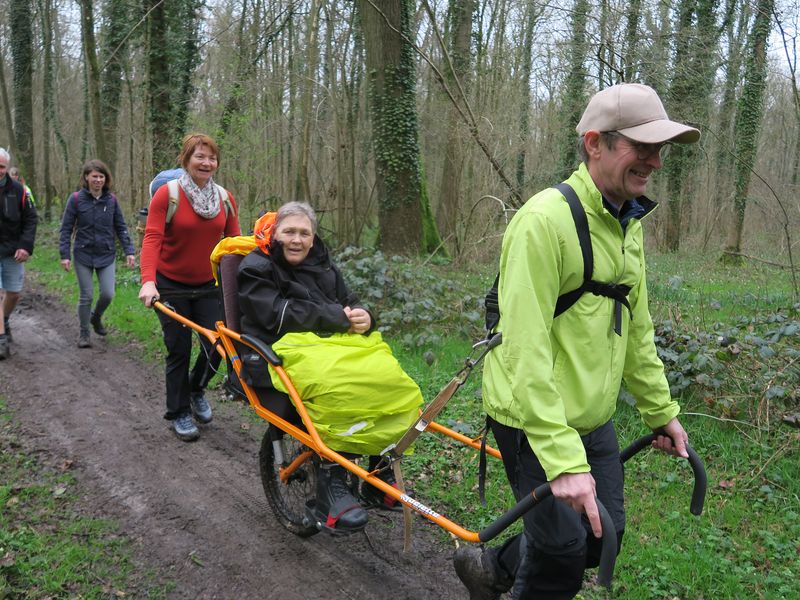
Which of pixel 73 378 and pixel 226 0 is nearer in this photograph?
pixel 73 378

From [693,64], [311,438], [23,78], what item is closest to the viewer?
[311,438]

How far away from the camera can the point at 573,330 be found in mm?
Result: 2234

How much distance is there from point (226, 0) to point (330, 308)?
1933cm

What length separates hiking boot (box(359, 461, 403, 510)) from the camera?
12.1ft

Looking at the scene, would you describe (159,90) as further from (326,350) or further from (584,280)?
(584,280)

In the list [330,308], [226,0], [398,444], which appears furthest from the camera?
[226,0]

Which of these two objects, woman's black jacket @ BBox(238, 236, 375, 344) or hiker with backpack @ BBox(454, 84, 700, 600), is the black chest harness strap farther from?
woman's black jacket @ BBox(238, 236, 375, 344)

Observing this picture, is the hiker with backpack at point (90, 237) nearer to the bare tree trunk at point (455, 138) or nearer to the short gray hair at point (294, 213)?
the short gray hair at point (294, 213)

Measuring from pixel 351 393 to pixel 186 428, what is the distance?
8.95 feet

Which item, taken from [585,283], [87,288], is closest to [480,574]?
[585,283]

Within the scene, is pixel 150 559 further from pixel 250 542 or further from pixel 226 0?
pixel 226 0

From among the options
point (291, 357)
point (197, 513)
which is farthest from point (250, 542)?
point (291, 357)

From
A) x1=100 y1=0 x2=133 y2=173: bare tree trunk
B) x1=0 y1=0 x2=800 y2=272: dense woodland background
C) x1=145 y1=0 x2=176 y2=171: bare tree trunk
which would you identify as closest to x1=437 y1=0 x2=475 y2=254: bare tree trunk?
x1=0 y1=0 x2=800 y2=272: dense woodland background

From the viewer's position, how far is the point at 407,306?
8.29 m
